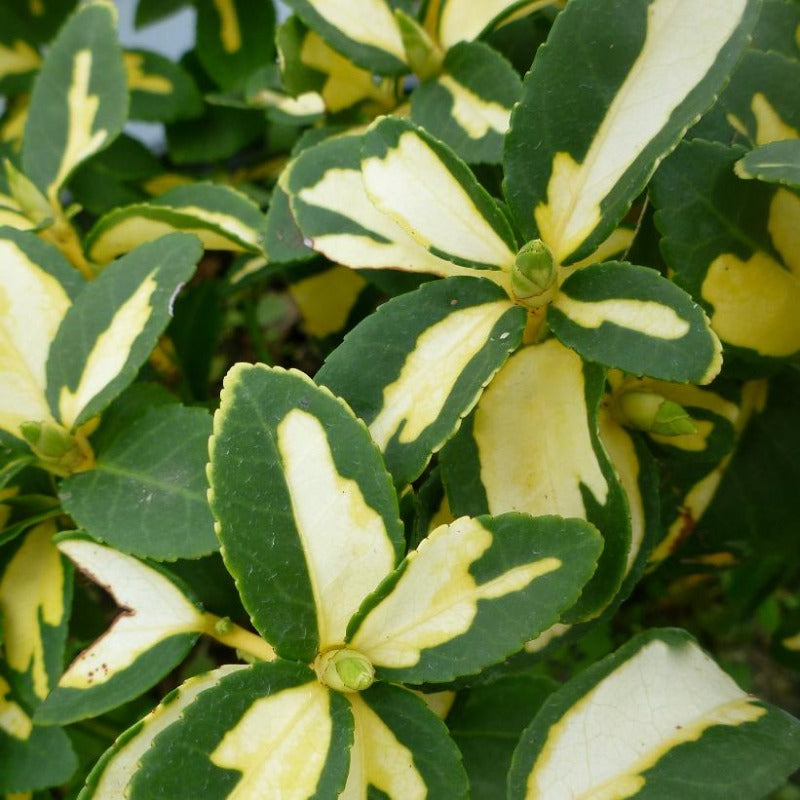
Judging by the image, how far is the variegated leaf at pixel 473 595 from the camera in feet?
1.71

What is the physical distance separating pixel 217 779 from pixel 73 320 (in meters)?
0.39

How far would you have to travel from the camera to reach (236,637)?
667 mm

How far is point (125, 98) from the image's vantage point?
0.86m

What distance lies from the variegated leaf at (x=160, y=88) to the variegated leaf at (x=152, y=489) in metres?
0.59

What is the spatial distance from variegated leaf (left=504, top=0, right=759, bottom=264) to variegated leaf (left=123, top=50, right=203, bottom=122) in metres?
0.69

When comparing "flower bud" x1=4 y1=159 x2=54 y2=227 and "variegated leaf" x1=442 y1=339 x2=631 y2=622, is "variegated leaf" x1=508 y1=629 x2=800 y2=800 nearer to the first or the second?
"variegated leaf" x1=442 y1=339 x2=631 y2=622

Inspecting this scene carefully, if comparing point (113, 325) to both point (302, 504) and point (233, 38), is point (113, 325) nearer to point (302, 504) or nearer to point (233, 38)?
point (302, 504)

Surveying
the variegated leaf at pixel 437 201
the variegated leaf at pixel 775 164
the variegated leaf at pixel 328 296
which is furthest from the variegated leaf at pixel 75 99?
the variegated leaf at pixel 775 164

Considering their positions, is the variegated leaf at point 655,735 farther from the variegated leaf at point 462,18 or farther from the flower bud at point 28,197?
the flower bud at point 28,197

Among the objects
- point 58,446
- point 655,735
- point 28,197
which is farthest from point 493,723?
point 28,197

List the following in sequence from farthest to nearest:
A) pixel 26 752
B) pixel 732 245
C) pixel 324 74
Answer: pixel 324 74
pixel 26 752
pixel 732 245

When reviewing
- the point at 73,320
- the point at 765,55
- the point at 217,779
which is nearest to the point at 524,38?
the point at 765,55

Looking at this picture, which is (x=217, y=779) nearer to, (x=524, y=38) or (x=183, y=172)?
(x=524, y=38)

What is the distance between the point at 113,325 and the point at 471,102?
1.20 ft
